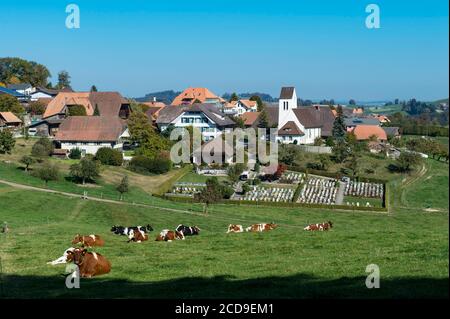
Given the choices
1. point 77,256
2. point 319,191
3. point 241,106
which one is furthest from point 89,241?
point 241,106

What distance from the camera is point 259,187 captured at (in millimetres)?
49844

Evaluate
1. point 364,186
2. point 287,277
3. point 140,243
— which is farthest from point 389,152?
point 287,277

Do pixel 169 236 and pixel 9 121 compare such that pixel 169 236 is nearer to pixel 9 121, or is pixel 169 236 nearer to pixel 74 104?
pixel 9 121

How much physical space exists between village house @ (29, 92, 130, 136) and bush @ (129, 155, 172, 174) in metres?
20.0

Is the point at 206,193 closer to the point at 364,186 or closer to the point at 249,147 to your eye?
the point at 364,186

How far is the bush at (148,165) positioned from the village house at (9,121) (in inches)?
854

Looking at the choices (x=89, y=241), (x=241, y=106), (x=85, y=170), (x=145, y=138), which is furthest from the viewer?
(x=241, y=106)

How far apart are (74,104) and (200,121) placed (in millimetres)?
16931

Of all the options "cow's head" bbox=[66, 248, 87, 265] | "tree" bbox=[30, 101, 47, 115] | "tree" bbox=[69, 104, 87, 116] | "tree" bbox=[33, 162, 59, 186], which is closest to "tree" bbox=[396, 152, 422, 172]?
"tree" bbox=[33, 162, 59, 186]

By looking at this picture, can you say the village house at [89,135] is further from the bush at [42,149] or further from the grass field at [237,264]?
the grass field at [237,264]

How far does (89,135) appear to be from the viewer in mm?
62562
